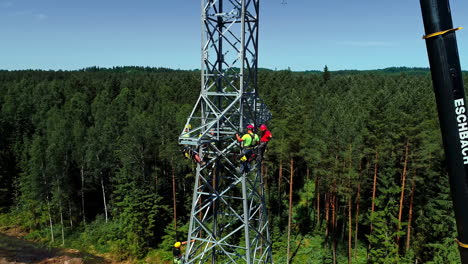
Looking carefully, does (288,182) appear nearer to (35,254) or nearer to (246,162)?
(246,162)

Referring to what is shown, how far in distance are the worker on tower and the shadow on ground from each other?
2487cm

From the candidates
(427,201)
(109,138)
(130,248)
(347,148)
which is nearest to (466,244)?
(347,148)

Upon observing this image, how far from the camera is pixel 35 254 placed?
31406 mm

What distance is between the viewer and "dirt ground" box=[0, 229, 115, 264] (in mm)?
29578

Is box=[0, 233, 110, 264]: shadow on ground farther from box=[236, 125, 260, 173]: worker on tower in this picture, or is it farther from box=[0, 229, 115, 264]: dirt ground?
box=[236, 125, 260, 173]: worker on tower

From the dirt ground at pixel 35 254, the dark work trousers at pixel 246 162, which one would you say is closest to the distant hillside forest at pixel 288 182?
the dirt ground at pixel 35 254

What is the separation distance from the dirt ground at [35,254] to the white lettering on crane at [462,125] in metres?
31.6

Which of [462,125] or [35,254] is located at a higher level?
[462,125]

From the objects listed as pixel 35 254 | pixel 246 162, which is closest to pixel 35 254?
pixel 35 254

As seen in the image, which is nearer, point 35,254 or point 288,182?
point 288,182

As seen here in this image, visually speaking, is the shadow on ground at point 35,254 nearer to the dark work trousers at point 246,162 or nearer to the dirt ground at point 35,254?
the dirt ground at point 35,254

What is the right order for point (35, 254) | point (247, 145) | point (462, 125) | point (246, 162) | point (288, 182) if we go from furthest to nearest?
point (35, 254) < point (288, 182) < point (246, 162) < point (247, 145) < point (462, 125)

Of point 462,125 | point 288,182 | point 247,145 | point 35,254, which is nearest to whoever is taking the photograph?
point 462,125

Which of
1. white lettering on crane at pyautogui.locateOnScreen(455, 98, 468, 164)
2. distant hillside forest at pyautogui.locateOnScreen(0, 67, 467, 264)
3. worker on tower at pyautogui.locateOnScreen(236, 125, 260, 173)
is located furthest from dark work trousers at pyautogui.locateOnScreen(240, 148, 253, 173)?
distant hillside forest at pyautogui.locateOnScreen(0, 67, 467, 264)
